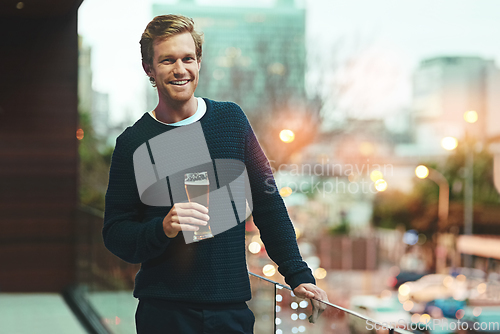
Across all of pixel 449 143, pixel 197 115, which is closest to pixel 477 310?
pixel 449 143

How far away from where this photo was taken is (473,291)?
24641mm

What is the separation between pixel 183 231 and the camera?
1.04m

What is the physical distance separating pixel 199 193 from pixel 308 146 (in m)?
18.1

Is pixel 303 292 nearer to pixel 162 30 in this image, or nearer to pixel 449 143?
pixel 162 30

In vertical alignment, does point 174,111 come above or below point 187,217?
above

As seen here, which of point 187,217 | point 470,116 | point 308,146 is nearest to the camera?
point 187,217

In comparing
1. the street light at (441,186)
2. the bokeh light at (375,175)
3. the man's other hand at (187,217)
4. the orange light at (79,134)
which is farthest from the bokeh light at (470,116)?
the man's other hand at (187,217)

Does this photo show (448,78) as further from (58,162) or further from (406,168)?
(58,162)

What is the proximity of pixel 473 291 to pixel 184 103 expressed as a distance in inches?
1027

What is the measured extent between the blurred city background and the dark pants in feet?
0.65

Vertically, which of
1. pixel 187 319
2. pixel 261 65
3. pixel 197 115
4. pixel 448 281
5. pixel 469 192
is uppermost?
pixel 261 65

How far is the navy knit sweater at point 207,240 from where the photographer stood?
A: 42.1 inches

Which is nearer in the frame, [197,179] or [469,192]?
[197,179]

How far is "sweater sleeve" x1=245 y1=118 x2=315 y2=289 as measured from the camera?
43.6 inches
